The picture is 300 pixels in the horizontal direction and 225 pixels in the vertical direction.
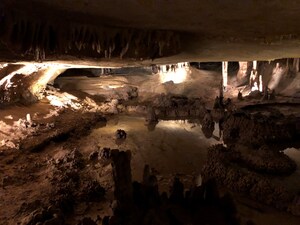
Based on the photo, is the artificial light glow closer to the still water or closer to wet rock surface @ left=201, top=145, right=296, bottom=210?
the still water

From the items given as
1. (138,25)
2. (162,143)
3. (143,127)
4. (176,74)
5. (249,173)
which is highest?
(176,74)

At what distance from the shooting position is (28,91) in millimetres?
11070

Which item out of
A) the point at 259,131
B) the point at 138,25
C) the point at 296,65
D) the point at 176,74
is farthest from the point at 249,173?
the point at 176,74

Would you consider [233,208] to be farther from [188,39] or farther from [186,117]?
[186,117]

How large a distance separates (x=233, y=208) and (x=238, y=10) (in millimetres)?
2914

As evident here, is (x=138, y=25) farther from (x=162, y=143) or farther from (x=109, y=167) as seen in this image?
(x=162, y=143)

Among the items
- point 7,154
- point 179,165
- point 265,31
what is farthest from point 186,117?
point 265,31

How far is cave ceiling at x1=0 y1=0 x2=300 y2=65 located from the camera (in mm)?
2508

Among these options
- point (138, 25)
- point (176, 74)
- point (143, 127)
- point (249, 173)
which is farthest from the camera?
point (176, 74)

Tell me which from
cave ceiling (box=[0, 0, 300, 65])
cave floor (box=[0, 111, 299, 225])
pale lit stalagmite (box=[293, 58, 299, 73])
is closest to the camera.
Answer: cave ceiling (box=[0, 0, 300, 65])

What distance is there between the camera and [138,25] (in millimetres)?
3314

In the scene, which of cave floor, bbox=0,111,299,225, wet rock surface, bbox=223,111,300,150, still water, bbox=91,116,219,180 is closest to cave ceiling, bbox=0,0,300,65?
cave floor, bbox=0,111,299,225

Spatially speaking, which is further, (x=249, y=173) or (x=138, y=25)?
(x=249, y=173)

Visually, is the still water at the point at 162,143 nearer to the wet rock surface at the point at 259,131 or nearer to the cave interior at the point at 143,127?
the cave interior at the point at 143,127
